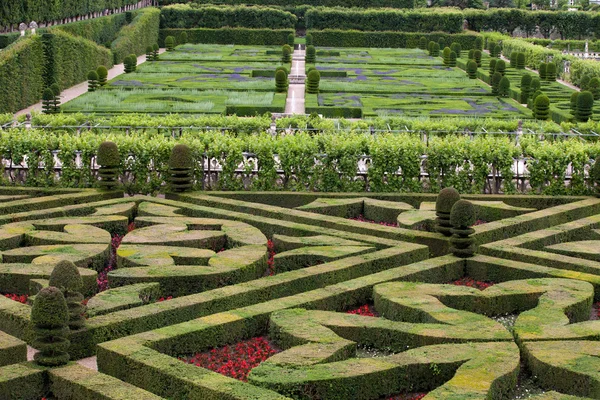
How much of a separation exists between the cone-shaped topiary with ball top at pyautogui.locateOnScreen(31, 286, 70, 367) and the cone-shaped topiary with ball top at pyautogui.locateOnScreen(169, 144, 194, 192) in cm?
804

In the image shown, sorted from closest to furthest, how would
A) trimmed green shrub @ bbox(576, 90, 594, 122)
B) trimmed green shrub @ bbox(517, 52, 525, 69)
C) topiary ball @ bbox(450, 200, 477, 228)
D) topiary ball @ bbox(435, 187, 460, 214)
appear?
topiary ball @ bbox(450, 200, 477, 228)
topiary ball @ bbox(435, 187, 460, 214)
trimmed green shrub @ bbox(576, 90, 594, 122)
trimmed green shrub @ bbox(517, 52, 525, 69)

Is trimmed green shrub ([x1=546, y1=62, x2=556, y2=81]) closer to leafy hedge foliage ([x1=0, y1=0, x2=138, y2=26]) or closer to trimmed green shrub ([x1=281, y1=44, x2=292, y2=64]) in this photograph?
trimmed green shrub ([x1=281, y1=44, x2=292, y2=64])

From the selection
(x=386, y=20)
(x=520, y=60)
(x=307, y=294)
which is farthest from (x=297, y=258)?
(x=386, y=20)

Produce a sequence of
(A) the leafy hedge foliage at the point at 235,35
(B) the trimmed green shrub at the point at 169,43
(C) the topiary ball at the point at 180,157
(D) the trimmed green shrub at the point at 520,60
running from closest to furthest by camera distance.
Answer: (C) the topiary ball at the point at 180,157, (D) the trimmed green shrub at the point at 520,60, (B) the trimmed green shrub at the point at 169,43, (A) the leafy hedge foliage at the point at 235,35

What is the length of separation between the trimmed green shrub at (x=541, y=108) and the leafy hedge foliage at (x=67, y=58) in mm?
19098

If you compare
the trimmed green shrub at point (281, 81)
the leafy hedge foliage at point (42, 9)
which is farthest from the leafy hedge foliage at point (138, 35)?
the trimmed green shrub at point (281, 81)

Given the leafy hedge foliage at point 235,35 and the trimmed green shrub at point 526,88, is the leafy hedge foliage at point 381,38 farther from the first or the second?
the trimmed green shrub at point 526,88

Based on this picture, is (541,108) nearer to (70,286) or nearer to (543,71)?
(543,71)

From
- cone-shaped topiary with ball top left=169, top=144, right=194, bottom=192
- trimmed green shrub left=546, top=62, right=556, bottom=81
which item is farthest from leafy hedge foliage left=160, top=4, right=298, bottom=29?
cone-shaped topiary with ball top left=169, top=144, right=194, bottom=192

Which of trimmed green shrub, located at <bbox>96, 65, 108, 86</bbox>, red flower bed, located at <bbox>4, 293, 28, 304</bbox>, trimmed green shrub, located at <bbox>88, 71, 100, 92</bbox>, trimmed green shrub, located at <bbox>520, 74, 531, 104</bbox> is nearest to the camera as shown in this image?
red flower bed, located at <bbox>4, 293, 28, 304</bbox>

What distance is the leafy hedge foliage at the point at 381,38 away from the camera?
63.1 metres

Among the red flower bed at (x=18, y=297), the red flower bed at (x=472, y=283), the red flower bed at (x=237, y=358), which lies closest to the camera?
the red flower bed at (x=237, y=358)

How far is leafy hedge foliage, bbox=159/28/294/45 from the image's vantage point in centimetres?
6303

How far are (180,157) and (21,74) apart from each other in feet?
62.3
